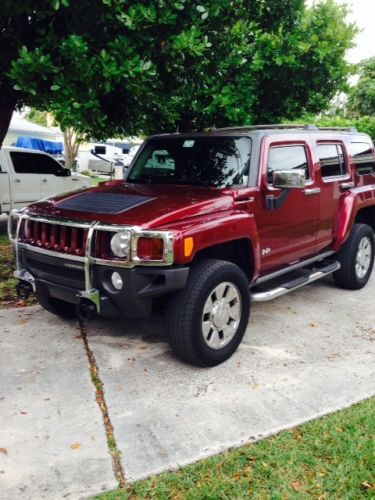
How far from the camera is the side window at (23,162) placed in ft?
35.1

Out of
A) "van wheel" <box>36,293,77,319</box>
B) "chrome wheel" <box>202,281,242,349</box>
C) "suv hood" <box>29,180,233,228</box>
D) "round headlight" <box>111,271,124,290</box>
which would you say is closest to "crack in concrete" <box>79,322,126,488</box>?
"van wheel" <box>36,293,77,319</box>

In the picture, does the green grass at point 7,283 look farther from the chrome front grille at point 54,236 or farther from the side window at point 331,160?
the side window at point 331,160


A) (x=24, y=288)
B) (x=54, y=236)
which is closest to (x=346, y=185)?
(x=54, y=236)

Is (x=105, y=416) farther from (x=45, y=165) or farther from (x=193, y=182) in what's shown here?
(x=45, y=165)

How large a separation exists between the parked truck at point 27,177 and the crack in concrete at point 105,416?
Answer: 6.81 metres

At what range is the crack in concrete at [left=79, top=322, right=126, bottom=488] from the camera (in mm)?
2771

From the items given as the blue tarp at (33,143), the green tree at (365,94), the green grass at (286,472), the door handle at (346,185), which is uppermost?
the green tree at (365,94)

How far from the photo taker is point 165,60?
4.79 metres

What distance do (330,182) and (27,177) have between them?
7449 mm

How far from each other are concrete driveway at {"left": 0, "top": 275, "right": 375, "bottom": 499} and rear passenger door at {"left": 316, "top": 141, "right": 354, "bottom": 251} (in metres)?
0.92

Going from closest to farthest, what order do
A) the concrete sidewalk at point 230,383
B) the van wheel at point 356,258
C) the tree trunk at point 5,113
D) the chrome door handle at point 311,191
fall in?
1. the concrete sidewalk at point 230,383
2. the chrome door handle at point 311,191
3. the van wheel at point 356,258
4. the tree trunk at point 5,113

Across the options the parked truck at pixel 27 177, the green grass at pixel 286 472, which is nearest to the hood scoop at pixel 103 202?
the green grass at pixel 286 472

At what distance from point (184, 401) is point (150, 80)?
9.61ft

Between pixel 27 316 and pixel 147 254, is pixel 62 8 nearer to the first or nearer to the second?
pixel 147 254
